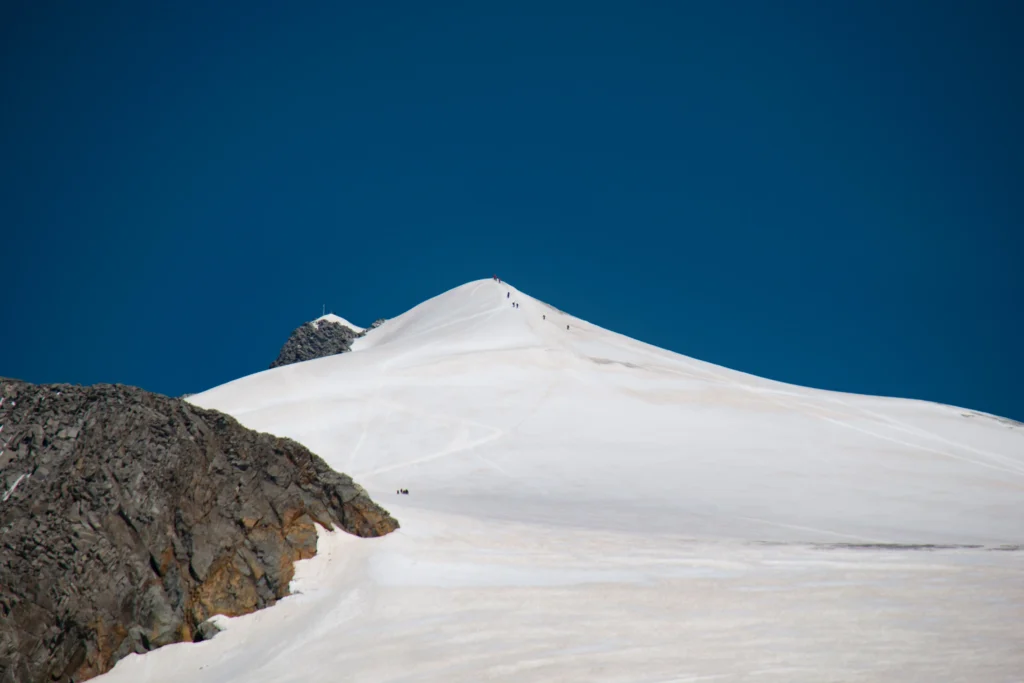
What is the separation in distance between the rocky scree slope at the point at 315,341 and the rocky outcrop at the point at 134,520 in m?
59.4

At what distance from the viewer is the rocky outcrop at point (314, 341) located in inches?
3250

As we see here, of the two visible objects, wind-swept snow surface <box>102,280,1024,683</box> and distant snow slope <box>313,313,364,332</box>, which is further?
distant snow slope <box>313,313,364,332</box>

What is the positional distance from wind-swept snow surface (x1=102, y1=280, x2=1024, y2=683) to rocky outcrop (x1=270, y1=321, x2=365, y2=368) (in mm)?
26962

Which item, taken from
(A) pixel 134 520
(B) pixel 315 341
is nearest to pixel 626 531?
(A) pixel 134 520

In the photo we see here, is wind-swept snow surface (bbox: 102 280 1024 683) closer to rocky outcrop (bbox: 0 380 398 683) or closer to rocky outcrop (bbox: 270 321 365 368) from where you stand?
rocky outcrop (bbox: 0 380 398 683)

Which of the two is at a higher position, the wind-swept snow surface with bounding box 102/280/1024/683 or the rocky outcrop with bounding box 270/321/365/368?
the rocky outcrop with bounding box 270/321/365/368

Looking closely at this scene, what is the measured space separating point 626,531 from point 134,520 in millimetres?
13516

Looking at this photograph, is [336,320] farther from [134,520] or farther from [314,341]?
[134,520]

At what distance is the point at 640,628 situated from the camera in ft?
56.4

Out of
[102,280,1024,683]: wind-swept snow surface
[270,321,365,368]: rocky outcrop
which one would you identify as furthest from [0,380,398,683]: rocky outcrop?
[270,321,365,368]: rocky outcrop

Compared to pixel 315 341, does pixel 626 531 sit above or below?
A: below

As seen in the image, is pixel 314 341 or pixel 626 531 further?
pixel 314 341

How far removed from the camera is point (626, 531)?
25844 millimetres

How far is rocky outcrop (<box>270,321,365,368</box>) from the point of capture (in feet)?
271
